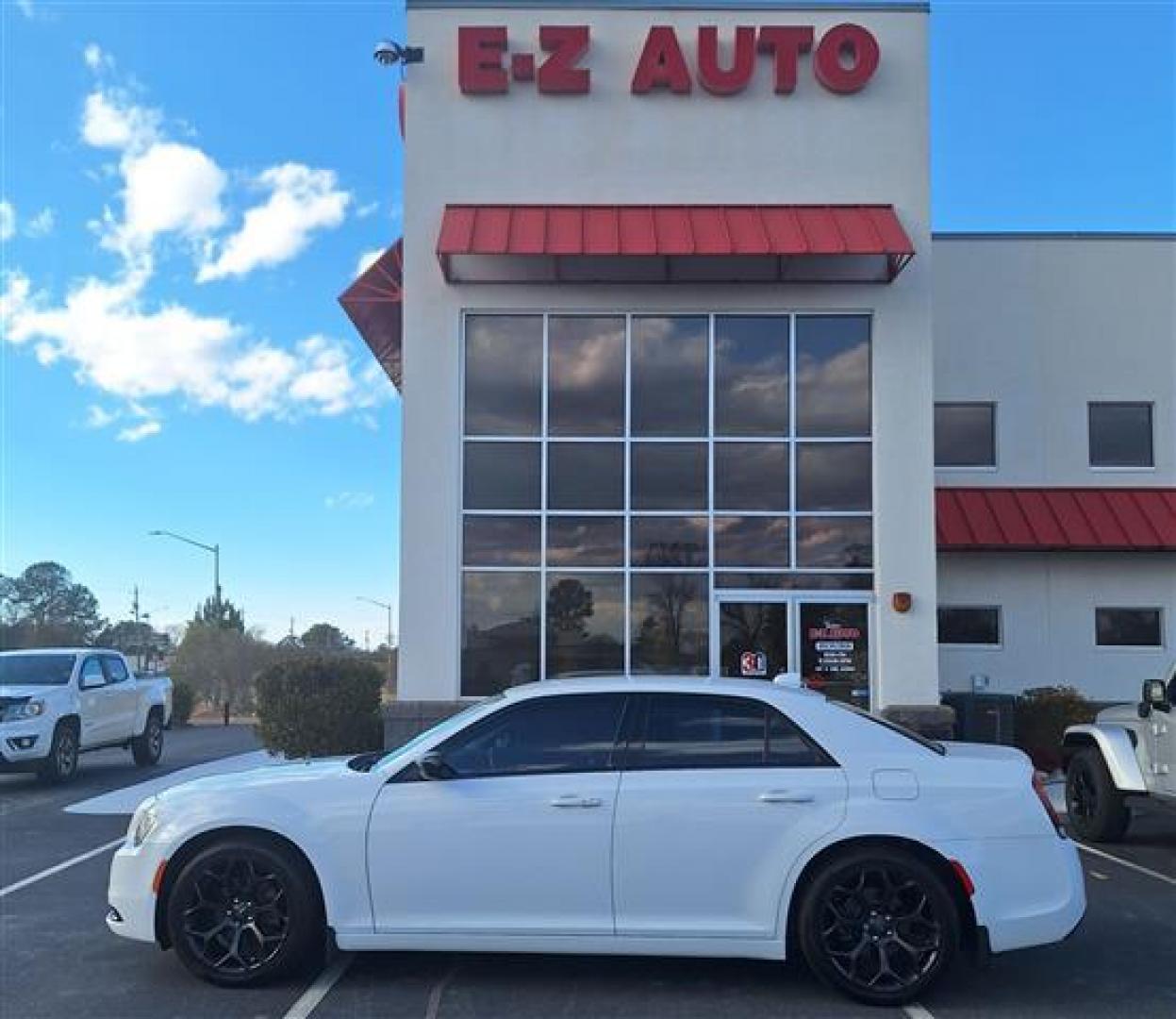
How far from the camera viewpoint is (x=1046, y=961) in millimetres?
6160

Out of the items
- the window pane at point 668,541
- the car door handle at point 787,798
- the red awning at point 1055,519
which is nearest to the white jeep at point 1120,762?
the window pane at point 668,541

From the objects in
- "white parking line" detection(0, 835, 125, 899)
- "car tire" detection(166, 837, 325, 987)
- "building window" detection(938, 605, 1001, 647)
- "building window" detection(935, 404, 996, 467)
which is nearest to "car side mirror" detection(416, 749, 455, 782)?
"car tire" detection(166, 837, 325, 987)

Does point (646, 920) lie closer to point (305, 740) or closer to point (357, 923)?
point (357, 923)

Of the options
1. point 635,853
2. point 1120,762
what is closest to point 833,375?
point 1120,762

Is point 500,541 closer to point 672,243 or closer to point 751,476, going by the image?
point 751,476

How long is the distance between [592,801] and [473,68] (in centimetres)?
1098

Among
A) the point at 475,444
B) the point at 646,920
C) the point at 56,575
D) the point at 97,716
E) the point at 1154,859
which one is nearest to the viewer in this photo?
the point at 646,920

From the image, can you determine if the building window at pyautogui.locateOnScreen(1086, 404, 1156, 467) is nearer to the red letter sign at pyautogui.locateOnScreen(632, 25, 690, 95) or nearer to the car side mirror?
the red letter sign at pyautogui.locateOnScreen(632, 25, 690, 95)

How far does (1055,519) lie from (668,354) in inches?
263

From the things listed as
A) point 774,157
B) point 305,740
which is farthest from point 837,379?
point 305,740

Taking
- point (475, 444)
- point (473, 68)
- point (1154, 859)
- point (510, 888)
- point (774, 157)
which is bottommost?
point (1154, 859)

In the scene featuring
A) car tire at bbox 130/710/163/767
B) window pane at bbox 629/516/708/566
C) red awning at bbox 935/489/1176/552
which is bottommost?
car tire at bbox 130/710/163/767

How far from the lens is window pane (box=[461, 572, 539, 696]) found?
13484 mm

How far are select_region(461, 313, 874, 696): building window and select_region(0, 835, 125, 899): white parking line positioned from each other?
4.76 meters
